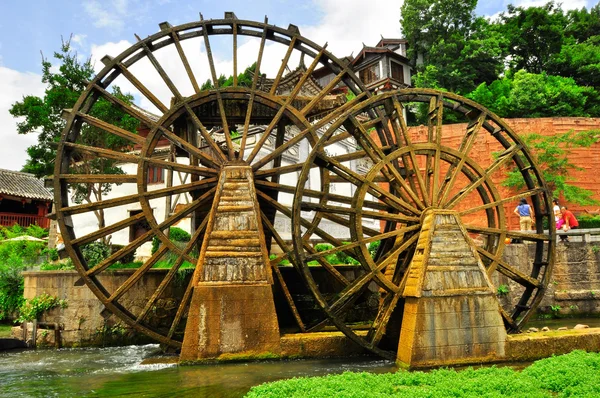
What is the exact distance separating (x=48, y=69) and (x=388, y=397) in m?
14.4

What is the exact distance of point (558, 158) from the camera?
1995cm

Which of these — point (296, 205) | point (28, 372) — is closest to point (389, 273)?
point (296, 205)

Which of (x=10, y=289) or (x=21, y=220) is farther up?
(x=21, y=220)

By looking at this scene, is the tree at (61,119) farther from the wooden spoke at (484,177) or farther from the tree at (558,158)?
the tree at (558,158)

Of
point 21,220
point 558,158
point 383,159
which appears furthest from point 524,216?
point 21,220

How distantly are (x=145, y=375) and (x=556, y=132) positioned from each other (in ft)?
65.4

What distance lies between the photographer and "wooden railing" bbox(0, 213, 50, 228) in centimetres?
2391

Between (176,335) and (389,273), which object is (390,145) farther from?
(176,335)

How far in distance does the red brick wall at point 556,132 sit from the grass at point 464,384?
1538 cm

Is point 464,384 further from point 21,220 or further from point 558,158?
point 21,220

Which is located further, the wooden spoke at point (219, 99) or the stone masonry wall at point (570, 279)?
the stone masonry wall at point (570, 279)

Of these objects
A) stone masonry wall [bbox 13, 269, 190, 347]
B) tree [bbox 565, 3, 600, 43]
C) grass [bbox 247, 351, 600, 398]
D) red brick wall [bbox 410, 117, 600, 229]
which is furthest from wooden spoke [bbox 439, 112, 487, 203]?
tree [bbox 565, 3, 600, 43]

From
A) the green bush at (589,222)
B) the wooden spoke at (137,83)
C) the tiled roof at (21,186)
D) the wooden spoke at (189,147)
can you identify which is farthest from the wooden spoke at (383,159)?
the tiled roof at (21,186)

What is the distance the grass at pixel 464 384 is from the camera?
479 centimetres
